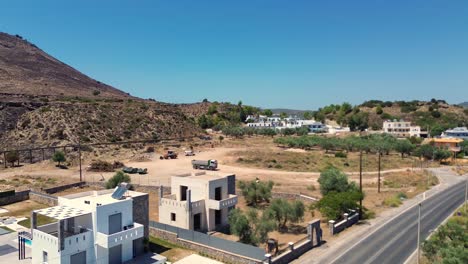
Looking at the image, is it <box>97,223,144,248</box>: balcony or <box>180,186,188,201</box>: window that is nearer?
<box>97,223,144,248</box>: balcony

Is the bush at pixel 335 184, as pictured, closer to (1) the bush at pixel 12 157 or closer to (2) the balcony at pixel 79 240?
(2) the balcony at pixel 79 240

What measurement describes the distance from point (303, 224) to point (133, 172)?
40331 mm

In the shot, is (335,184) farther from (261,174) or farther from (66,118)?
(66,118)

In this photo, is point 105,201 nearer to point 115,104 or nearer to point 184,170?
point 184,170

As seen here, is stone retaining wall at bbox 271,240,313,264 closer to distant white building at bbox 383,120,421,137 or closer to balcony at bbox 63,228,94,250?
balcony at bbox 63,228,94,250

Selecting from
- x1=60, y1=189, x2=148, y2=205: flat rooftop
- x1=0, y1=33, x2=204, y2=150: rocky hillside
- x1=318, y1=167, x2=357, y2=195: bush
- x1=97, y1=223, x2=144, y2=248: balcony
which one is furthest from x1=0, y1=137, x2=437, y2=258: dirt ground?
x1=0, y1=33, x2=204, y2=150: rocky hillside

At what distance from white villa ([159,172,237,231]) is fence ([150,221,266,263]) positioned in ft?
7.85

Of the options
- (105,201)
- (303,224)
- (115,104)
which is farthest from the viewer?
(115,104)

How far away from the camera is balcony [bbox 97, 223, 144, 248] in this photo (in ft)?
76.9

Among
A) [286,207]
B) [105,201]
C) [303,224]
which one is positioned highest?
[105,201]

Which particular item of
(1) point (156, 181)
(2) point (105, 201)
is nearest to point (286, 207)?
(2) point (105, 201)

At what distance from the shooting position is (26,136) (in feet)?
291

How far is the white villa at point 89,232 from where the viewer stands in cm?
2197

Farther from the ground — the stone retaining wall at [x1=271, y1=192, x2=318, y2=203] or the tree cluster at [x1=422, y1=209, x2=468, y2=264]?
the tree cluster at [x1=422, y1=209, x2=468, y2=264]
